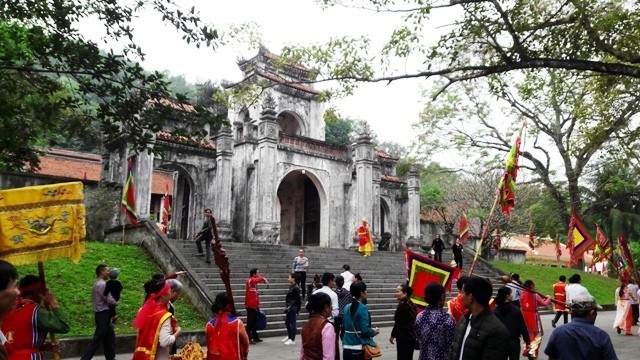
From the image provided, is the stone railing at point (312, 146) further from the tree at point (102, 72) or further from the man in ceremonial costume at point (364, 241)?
the tree at point (102, 72)

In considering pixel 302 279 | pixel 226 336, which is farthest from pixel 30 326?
pixel 302 279

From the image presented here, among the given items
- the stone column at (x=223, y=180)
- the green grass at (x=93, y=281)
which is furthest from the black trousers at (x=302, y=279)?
the stone column at (x=223, y=180)

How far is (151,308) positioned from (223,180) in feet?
49.8

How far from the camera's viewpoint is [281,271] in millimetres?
14719

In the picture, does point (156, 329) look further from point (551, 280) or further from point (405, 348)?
point (551, 280)

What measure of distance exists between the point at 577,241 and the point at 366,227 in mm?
8229

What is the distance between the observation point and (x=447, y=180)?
34531 millimetres

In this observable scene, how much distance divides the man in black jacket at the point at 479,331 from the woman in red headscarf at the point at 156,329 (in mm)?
2416

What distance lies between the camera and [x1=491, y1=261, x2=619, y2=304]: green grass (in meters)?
21.4

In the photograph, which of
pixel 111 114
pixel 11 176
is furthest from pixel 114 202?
pixel 111 114

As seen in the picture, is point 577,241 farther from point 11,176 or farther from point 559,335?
point 11,176

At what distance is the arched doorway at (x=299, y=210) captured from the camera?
23.0 m

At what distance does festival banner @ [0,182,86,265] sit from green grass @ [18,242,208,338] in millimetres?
5105

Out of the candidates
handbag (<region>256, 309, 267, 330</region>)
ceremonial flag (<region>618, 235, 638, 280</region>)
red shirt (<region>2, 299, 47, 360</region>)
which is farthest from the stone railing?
red shirt (<region>2, 299, 47, 360</region>)
